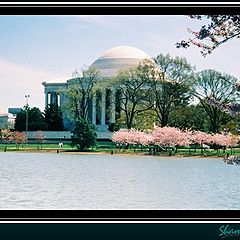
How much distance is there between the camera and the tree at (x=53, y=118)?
4.21m

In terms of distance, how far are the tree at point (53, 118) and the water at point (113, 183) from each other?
23 centimetres

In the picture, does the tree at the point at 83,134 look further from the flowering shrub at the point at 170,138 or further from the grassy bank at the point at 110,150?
the flowering shrub at the point at 170,138

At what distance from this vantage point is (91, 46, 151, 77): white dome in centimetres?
406

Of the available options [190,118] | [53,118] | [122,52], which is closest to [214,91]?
[190,118]

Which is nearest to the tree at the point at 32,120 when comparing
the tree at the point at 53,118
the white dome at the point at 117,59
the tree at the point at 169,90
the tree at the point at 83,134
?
the tree at the point at 53,118

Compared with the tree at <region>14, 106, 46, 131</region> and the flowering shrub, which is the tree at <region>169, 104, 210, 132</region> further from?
the tree at <region>14, 106, 46, 131</region>

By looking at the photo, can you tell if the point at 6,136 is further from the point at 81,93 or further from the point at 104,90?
the point at 104,90

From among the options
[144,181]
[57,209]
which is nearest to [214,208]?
[144,181]

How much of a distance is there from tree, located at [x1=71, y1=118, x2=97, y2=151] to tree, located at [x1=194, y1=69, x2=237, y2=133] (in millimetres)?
860

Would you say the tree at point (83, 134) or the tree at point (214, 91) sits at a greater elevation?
the tree at point (214, 91)

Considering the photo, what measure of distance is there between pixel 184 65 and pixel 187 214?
1191 millimetres

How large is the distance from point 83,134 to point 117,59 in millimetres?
657

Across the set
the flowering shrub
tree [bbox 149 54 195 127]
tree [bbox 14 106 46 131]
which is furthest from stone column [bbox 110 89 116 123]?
tree [bbox 14 106 46 131]

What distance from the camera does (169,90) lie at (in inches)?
176
